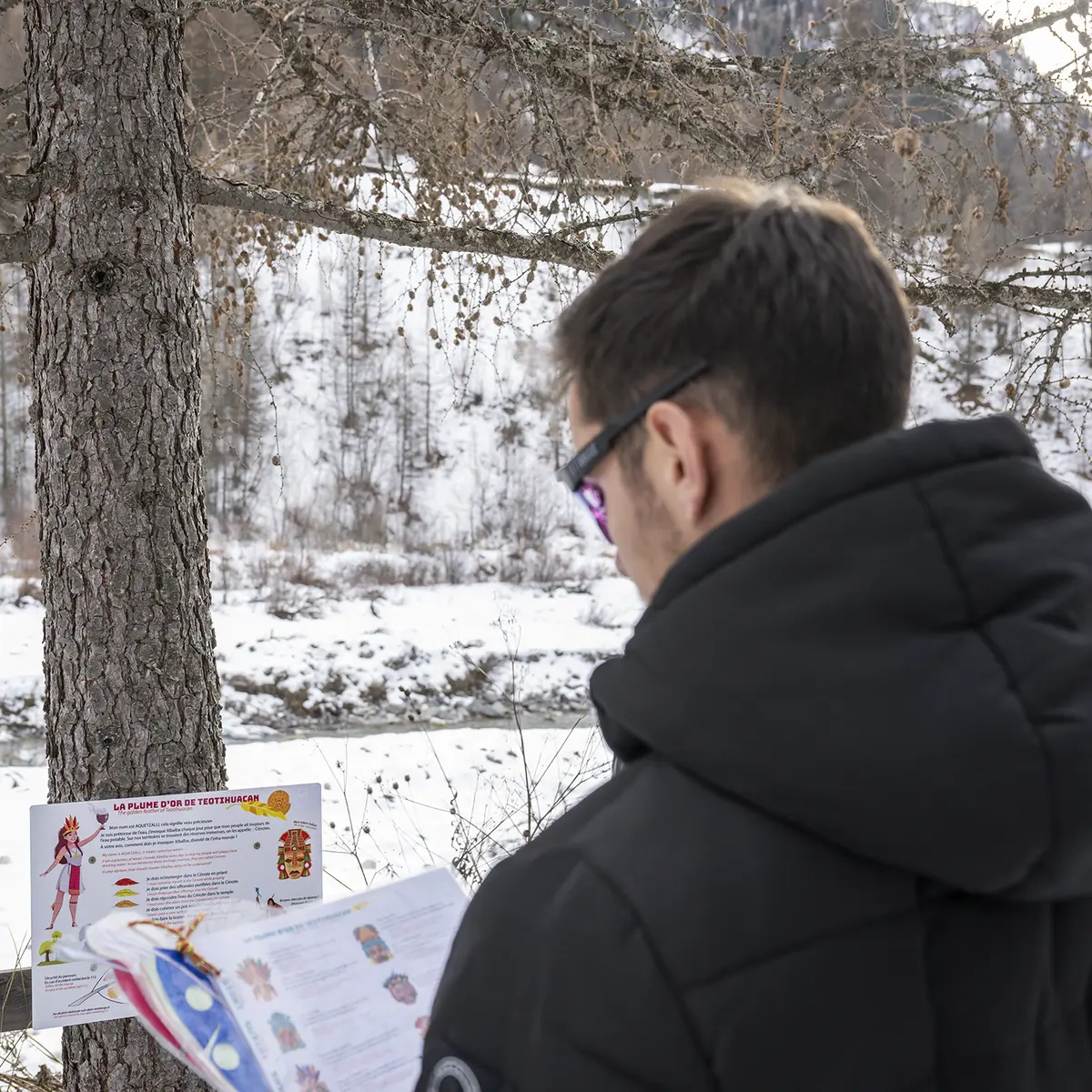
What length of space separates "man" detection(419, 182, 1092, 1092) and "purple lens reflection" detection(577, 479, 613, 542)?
145mm

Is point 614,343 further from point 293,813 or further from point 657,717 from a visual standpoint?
point 293,813

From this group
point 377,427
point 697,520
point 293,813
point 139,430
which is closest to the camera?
point 697,520

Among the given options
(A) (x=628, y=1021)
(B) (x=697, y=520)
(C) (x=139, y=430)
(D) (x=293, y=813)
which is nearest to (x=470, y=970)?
(A) (x=628, y=1021)

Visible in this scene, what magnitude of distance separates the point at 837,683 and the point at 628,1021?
264mm

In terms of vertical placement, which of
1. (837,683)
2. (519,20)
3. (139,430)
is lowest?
(837,683)

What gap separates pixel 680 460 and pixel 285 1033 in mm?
716

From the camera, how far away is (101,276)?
2256 mm

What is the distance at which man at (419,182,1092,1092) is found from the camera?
27.6 inches

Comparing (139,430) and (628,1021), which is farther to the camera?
(139,430)

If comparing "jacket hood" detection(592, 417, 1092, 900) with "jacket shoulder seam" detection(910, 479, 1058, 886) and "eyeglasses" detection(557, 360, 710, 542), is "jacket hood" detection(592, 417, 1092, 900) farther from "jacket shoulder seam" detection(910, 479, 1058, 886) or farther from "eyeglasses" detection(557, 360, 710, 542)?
"eyeglasses" detection(557, 360, 710, 542)

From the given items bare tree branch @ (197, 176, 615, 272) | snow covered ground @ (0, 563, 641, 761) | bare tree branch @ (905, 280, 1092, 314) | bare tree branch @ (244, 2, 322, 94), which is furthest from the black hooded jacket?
snow covered ground @ (0, 563, 641, 761)

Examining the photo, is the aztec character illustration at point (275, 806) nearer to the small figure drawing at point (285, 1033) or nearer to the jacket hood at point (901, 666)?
the small figure drawing at point (285, 1033)

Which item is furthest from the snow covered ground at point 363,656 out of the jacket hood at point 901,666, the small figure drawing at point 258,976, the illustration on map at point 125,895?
the jacket hood at point 901,666

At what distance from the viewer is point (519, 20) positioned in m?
3.07
